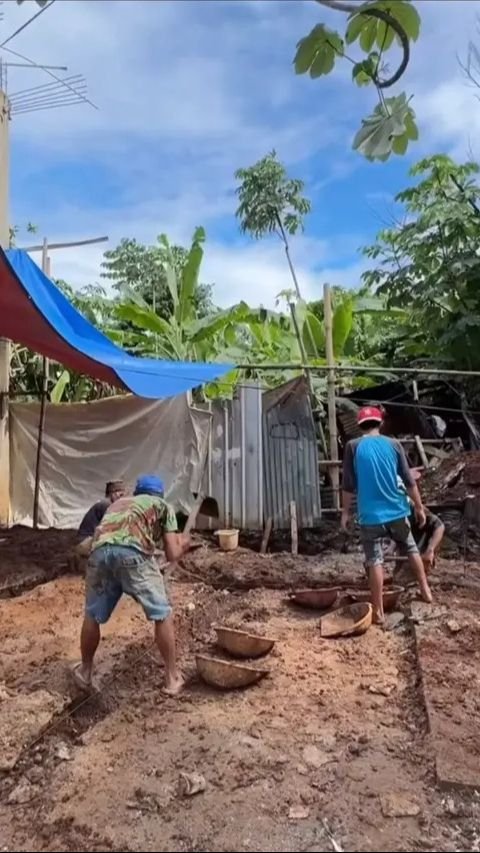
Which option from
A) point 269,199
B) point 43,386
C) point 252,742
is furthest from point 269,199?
point 252,742

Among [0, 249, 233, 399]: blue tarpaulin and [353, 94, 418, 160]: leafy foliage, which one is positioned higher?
[0, 249, 233, 399]: blue tarpaulin

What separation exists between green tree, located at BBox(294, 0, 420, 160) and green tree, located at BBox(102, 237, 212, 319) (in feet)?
51.6

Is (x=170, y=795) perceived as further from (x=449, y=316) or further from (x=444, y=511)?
(x=449, y=316)

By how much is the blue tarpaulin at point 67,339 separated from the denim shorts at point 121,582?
3.02 meters

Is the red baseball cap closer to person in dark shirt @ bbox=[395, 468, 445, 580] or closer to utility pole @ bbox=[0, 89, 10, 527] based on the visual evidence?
person in dark shirt @ bbox=[395, 468, 445, 580]

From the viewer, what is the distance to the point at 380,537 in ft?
18.8

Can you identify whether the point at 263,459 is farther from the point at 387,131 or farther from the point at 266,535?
the point at 387,131

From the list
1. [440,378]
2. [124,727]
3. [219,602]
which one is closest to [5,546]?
[219,602]

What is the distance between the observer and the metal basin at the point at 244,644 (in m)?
5.03

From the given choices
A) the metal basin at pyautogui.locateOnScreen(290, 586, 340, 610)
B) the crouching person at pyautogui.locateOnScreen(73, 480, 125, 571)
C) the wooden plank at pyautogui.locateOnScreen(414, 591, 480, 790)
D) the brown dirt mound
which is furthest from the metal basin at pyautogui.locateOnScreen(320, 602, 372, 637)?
the brown dirt mound

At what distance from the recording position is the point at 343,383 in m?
11.6

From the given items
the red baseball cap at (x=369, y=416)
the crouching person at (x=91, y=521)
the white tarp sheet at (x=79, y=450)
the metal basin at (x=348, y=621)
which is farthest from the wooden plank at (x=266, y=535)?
the red baseball cap at (x=369, y=416)

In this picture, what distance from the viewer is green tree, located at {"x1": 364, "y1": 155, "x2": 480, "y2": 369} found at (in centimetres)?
1018

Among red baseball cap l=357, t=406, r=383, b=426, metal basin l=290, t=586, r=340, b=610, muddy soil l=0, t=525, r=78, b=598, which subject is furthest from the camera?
muddy soil l=0, t=525, r=78, b=598
